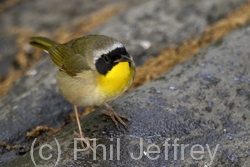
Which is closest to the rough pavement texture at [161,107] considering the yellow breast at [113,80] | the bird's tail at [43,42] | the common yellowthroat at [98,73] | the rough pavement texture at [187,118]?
the rough pavement texture at [187,118]

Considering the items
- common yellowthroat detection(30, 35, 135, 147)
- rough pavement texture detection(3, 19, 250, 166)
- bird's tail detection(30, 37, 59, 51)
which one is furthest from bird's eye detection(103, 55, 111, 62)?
bird's tail detection(30, 37, 59, 51)

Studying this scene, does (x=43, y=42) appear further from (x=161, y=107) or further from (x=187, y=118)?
(x=187, y=118)

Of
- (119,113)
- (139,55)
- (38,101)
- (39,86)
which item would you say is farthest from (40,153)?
(139,55)

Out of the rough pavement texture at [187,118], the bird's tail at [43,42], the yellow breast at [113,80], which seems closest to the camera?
the rough pavement texture at [187,118]

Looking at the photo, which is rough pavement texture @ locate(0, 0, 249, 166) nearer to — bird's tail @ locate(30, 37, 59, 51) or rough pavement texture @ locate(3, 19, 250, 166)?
rough pavement texture @ locate(3, 19, 250, 166)

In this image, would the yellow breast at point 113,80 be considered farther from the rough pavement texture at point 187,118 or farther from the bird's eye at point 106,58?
the rough pavement texture at point 187,118

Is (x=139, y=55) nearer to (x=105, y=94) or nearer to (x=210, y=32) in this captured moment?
(x=210, y=32)

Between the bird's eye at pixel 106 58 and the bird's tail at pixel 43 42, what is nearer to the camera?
the bird's eye at pixel 106 58

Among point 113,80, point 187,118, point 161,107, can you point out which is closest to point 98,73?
point 113,80
